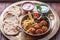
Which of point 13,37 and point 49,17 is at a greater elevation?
point 49,17

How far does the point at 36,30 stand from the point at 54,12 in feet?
0.77

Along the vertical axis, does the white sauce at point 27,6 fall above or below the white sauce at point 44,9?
above

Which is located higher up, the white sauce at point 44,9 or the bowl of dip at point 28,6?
the bowl of dip at point 28,6

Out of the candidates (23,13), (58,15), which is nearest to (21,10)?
(23,13)

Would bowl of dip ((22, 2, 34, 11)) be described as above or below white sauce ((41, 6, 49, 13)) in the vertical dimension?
above

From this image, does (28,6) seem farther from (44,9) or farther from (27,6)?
(44,9)

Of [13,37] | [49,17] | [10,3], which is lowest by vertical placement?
[13,37]

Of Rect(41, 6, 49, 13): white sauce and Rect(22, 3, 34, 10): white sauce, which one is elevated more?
Rect(22, 3, 34, 10): white sauce

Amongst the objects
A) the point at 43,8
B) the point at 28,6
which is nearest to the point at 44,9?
the point at 43,8

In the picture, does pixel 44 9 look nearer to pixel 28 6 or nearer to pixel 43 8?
pixel 43 8

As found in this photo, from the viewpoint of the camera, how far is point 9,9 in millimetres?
1460

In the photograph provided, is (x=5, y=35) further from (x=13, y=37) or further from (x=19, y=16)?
(x=19, y=16)

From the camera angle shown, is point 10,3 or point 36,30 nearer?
point 36,30

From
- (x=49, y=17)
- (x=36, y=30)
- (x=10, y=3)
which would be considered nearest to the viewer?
(x=36, y=30)
